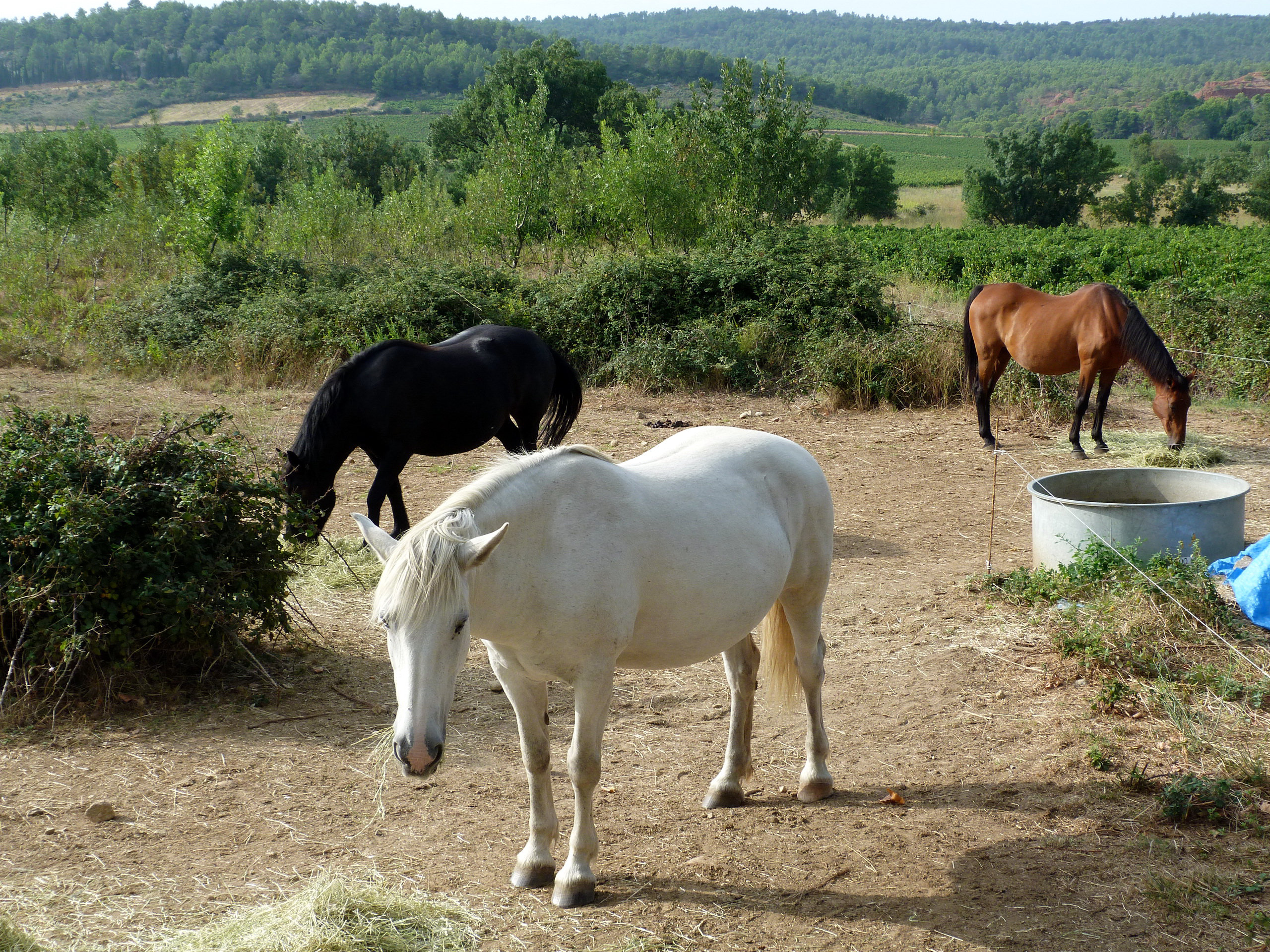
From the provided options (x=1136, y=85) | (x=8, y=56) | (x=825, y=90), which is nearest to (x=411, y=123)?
(x=8, y=56)

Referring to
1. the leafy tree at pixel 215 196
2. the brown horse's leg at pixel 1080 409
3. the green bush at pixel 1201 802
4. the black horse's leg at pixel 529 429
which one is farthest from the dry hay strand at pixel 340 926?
the leafy tree at pixel 215 196

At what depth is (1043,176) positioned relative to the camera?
44.8 m

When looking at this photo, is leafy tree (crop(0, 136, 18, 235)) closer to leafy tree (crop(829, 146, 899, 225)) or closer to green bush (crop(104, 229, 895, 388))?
green bush (crop(104, 229, 895, 388))

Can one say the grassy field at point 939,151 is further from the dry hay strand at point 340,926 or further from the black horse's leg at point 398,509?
the dry hay strand at point 340,926

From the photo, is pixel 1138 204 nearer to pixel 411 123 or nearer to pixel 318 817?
pixel 318 817

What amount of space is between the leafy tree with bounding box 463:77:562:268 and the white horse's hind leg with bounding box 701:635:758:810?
1552 cm

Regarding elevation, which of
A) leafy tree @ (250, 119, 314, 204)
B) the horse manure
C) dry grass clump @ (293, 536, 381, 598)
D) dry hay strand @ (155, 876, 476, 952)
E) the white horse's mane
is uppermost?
leafy tree @ (250, 119, 314, 204)

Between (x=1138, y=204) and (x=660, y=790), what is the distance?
4671 cm

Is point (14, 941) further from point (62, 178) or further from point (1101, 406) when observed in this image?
point (62, 178)

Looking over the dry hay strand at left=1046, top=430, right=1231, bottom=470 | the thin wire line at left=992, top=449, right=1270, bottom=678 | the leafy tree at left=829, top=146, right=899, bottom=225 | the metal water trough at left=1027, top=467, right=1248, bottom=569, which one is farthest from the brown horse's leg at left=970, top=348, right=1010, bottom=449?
the leafy tree at left=829, top=146, right=899, bottom=225

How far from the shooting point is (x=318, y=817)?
3439mm

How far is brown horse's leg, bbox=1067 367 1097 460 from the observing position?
9180mm

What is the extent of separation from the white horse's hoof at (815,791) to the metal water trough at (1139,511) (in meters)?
2.63

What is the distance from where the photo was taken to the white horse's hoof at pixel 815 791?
3570 mm
